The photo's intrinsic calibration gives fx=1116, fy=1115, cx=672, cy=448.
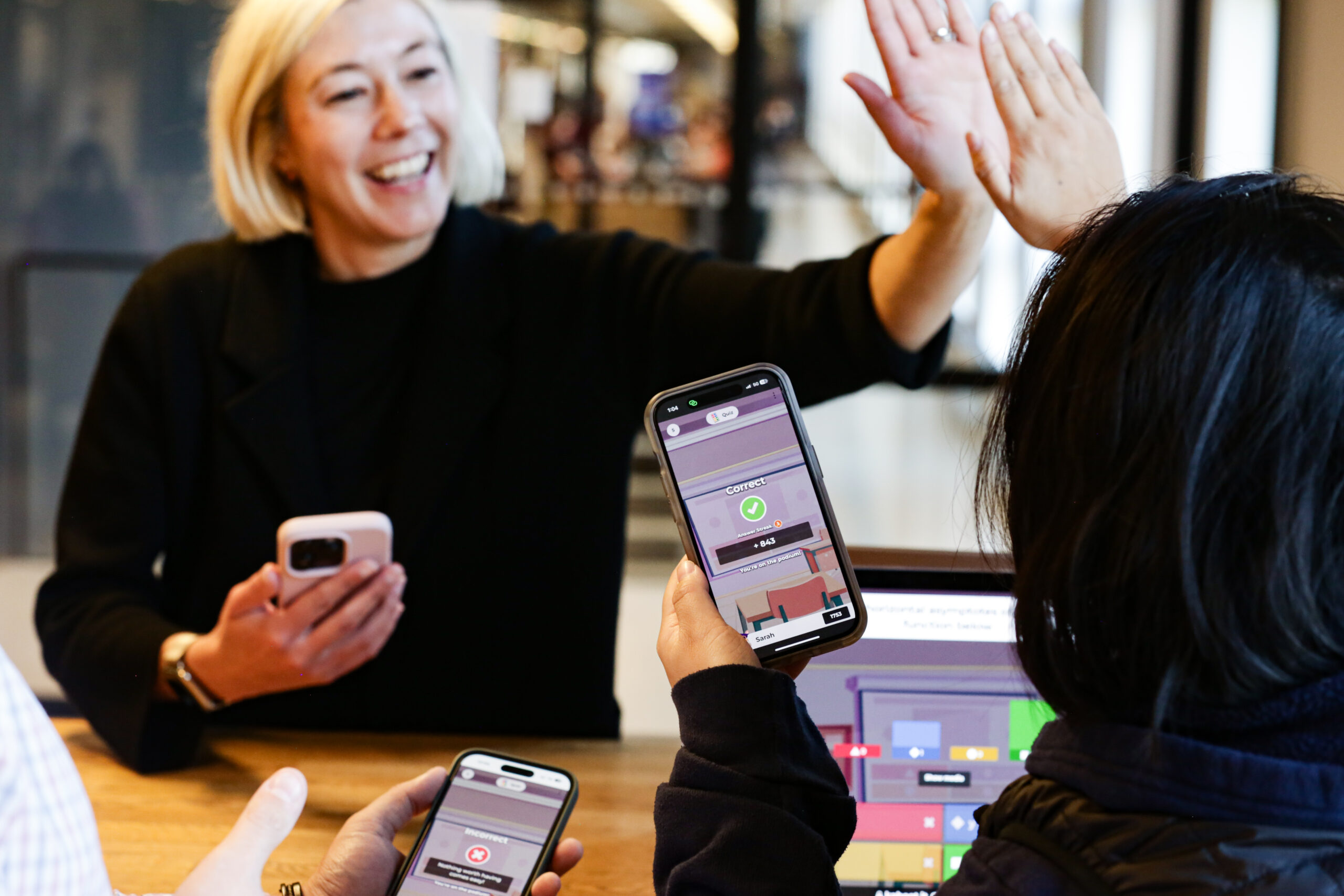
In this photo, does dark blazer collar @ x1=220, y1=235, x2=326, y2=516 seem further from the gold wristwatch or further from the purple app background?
the purple app background

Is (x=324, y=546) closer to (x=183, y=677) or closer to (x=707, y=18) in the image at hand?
(x=183, y=677)

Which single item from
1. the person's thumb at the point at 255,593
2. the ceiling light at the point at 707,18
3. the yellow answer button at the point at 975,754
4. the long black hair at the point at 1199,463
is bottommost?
the yellow answer button at the point at 975,754

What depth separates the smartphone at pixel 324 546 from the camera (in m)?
1.04

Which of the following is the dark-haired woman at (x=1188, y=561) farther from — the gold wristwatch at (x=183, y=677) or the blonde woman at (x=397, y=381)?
the gold wristwatch at (x=183, y=677)

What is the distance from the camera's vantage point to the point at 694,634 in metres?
0.69

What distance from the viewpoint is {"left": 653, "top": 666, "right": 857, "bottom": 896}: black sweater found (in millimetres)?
586

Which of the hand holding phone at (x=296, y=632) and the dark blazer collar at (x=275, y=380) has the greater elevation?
the dark blazer collar at (x=275, y=380)

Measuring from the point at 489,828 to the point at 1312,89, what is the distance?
2.03 m

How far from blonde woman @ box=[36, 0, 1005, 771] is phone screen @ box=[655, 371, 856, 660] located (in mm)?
410

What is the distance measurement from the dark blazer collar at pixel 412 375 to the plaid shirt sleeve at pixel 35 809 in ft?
2.59

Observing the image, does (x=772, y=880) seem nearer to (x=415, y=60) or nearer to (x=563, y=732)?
(x=563, y=732)

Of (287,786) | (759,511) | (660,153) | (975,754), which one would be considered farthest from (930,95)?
(660,153)

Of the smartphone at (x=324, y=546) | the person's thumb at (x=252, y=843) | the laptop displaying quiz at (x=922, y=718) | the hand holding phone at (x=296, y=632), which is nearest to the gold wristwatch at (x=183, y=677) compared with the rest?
the hand holding phone at (x=296, y=632)

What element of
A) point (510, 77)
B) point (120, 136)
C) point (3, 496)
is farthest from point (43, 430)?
point (510, 77)
